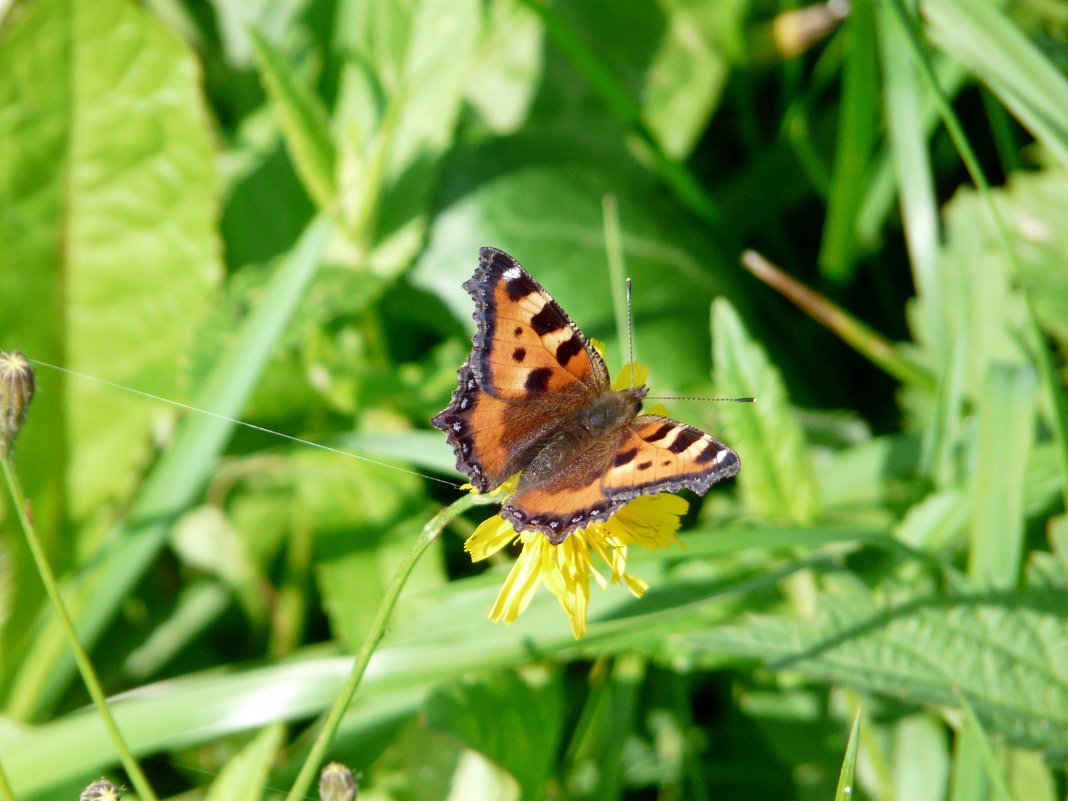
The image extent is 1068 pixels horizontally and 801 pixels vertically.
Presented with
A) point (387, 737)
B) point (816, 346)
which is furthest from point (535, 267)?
point (387, 737)

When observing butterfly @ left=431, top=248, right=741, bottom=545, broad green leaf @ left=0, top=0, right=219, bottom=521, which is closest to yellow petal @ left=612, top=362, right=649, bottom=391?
butterfly @ left=431, top=248, right=741, bottom=545

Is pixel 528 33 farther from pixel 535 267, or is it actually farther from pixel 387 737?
pixel 387 737

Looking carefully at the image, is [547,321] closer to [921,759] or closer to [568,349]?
[568,349]

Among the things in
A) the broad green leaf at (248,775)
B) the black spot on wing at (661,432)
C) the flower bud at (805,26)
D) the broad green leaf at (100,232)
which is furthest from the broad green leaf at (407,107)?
the broad green leaf at (248,775)

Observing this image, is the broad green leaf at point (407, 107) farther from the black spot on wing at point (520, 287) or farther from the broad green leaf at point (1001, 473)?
the broad green leaf at point (1001, 473)

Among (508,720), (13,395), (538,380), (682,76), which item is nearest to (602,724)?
(508,720)
